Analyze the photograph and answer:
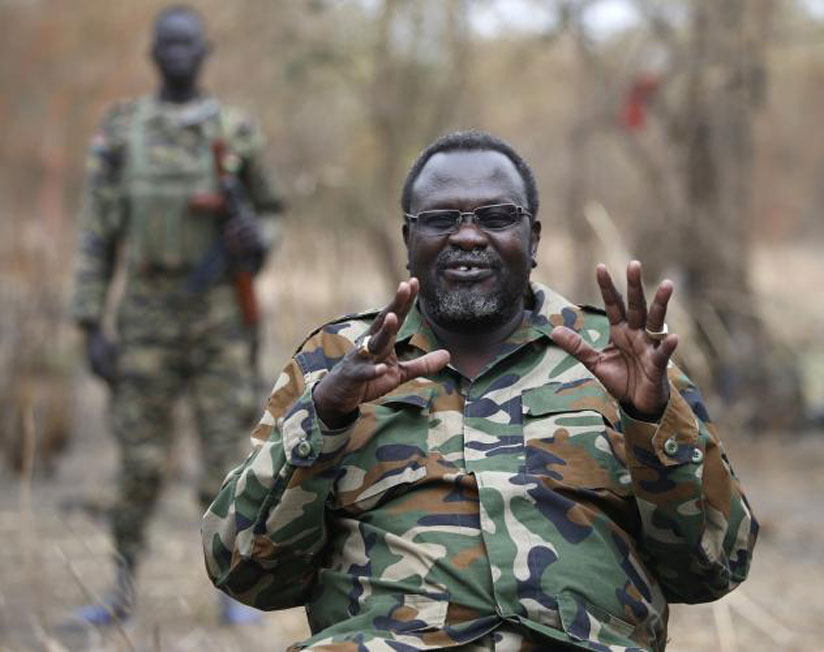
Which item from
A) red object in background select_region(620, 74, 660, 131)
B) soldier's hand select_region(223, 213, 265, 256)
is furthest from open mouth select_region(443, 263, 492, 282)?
red object in background select_region(620, 74, 660, 131)

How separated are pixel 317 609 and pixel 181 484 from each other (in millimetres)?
5368

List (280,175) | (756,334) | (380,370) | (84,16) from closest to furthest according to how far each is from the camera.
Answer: (380,370), (756,334), (84,16), (280,175)

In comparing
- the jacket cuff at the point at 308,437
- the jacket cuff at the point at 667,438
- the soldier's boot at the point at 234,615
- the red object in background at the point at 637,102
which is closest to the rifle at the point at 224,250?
the soldier's boot at the point at 234,615

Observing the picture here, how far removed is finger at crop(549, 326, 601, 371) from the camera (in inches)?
95.8

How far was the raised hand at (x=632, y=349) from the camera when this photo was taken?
7.75 ft

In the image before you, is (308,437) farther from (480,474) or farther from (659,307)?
(659,307)

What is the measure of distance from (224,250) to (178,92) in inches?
25.0

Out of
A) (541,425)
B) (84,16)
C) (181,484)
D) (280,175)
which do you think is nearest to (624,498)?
(541,425)

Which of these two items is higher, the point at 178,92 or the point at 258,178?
the point at 178,92

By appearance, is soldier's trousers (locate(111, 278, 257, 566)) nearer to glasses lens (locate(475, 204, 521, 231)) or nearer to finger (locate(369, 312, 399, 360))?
glasses lens (locate(475, 204, 521, 231))

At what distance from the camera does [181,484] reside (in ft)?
25.8

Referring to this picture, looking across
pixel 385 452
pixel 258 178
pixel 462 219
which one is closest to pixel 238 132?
pixel 258 178

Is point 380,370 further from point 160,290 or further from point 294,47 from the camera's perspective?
point 294,47

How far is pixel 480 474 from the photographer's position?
2547mm
